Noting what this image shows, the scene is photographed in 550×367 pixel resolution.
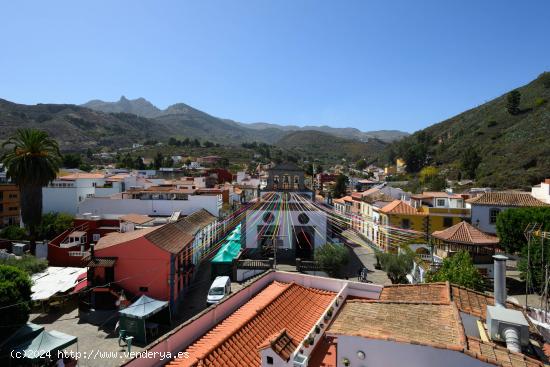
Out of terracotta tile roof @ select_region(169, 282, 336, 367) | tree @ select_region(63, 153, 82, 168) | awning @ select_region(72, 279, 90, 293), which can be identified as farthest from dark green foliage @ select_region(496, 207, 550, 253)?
tree @ select_region(63, 153, 82, 168)

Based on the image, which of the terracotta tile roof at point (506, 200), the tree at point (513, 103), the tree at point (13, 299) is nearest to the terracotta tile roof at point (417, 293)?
the tree at point (13, 299)

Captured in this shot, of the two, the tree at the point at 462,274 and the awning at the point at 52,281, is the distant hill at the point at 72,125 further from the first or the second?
the tree at the point at 462,274

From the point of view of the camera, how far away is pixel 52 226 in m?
30.5

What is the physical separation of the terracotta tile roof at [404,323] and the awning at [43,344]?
10.7m

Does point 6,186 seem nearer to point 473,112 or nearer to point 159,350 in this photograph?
point 159,350

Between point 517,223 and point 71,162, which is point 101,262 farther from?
point 71,162

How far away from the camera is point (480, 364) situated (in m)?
5.48

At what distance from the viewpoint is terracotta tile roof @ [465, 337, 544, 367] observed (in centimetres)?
546

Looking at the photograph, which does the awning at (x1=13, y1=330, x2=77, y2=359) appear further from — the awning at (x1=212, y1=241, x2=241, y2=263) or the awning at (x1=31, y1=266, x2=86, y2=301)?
the awning at (x1=212, y1=241, x2=241, y2=263)

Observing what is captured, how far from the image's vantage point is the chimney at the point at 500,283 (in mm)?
8383

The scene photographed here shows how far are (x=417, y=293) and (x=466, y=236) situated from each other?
14886 millimetres

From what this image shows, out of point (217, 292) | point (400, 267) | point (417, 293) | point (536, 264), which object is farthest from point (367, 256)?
point (417, 293)

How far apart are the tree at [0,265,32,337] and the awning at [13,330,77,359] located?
1.65 m

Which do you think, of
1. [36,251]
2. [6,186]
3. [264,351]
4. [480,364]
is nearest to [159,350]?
[264,351]
